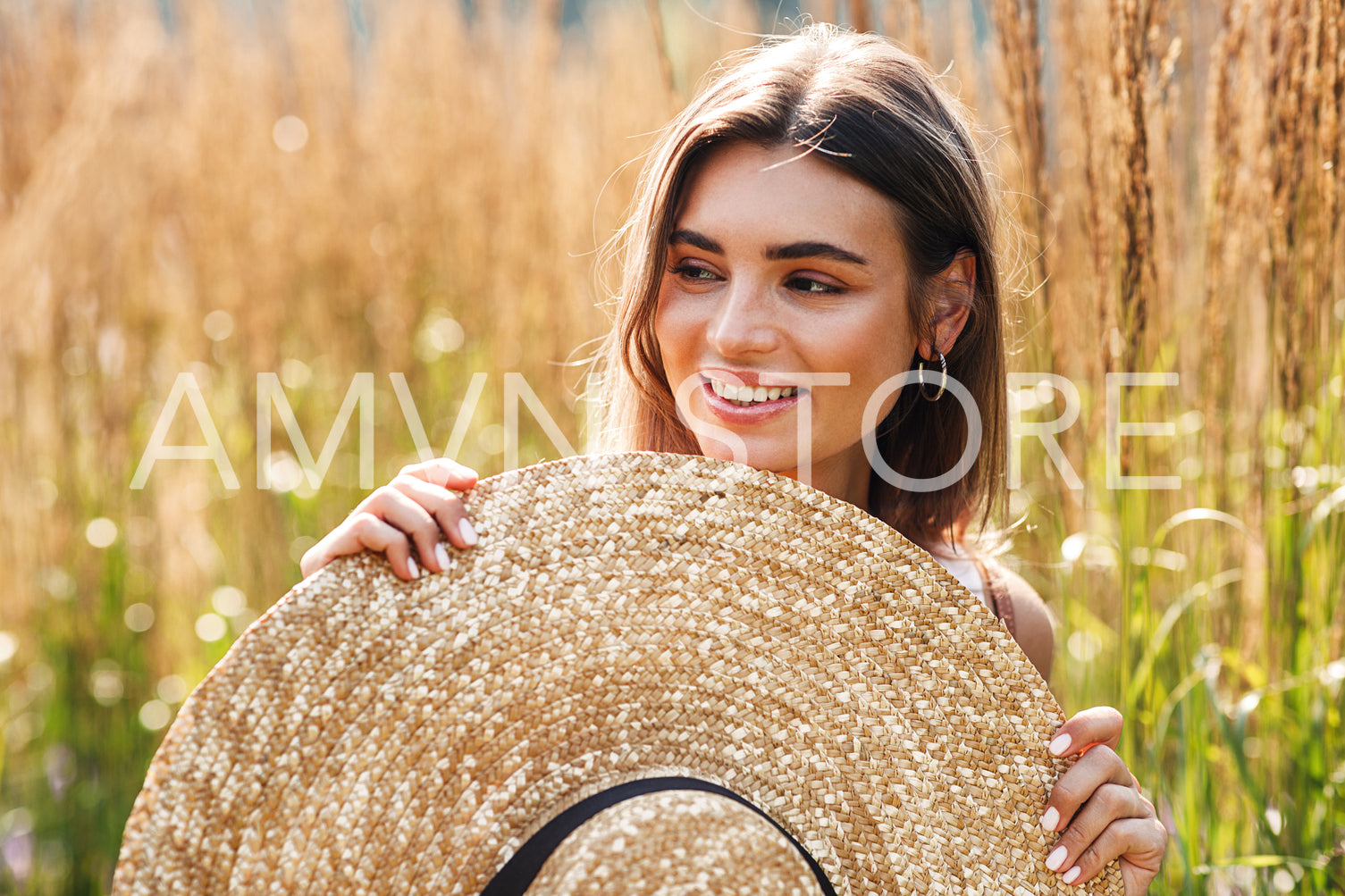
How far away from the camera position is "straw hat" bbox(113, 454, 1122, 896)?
0.82 metres

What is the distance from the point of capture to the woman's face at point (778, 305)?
120cm

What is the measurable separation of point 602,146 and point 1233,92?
163 centimetres

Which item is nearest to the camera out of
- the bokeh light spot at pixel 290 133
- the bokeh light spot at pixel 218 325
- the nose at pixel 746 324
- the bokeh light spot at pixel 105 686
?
the nose at pixel 746 324

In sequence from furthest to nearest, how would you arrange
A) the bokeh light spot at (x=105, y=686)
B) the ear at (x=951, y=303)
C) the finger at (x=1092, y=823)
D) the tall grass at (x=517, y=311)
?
Result: the bokeh light spot at (x=105, y=686) → the tall grass at (x=517, y=311) → the ear at (x=951, y=303) → the finger at (x=1092, y=823)

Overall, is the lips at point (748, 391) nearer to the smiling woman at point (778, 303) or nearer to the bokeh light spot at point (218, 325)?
the smiling woman at point (778, 303)

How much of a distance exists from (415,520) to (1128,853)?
725mm

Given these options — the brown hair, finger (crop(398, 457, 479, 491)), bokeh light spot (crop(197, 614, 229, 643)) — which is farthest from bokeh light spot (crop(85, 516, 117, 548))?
finger (crop(398, 457, 479, 491))

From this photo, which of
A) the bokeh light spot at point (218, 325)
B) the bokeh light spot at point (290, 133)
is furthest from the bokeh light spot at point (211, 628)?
the bokeh light spot at point (290, 133)

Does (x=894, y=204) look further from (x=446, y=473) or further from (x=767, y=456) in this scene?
(x=446, y=473)

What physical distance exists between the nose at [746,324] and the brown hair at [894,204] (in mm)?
155

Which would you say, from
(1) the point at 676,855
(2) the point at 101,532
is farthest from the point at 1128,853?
(2) the point at 101,532

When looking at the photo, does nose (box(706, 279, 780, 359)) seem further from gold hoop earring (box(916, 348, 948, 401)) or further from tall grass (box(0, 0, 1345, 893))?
tall grass (box(0, 0, 1345, 893))

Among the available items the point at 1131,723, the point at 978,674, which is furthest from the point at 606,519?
the point at 1131,723

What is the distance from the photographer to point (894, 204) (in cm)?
127
